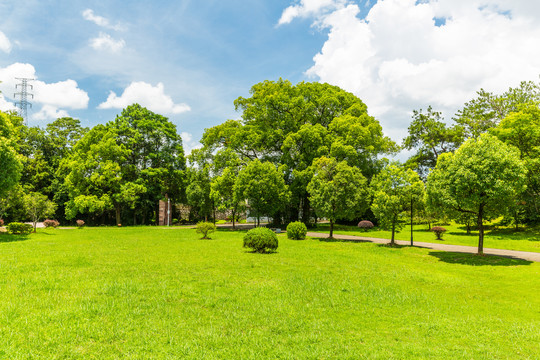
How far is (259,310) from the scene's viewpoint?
295 inches

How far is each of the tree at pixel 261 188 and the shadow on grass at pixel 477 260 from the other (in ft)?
54.5

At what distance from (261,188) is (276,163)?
8.26m

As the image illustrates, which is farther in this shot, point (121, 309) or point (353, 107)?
point (353, 107)

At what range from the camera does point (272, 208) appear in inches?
1224

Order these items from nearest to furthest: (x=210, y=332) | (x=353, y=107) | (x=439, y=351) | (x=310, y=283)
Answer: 1. (x=439, y=351)
2. (x=210, y=332)
3. (x=310, y=283)
4. (x=353, y=107)

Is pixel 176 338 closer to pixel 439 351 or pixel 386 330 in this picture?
pixel 386 330

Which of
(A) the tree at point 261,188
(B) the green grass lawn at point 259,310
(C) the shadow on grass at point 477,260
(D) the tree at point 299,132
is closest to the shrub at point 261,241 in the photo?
(B) the green grass lawn at point 259,310

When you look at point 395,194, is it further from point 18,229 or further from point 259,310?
point 18,229

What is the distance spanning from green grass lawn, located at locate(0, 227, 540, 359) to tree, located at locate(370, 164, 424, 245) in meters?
7.23

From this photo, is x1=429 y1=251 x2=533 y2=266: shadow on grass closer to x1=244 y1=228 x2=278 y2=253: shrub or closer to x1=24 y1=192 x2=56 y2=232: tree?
x1=244 y1=228 x2=278 y2=253: shrub

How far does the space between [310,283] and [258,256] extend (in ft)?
19.7

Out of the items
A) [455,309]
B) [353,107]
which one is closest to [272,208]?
[353,107]

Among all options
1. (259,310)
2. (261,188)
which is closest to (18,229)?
(261,188)

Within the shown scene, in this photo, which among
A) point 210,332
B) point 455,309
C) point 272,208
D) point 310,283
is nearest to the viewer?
point 210,332
